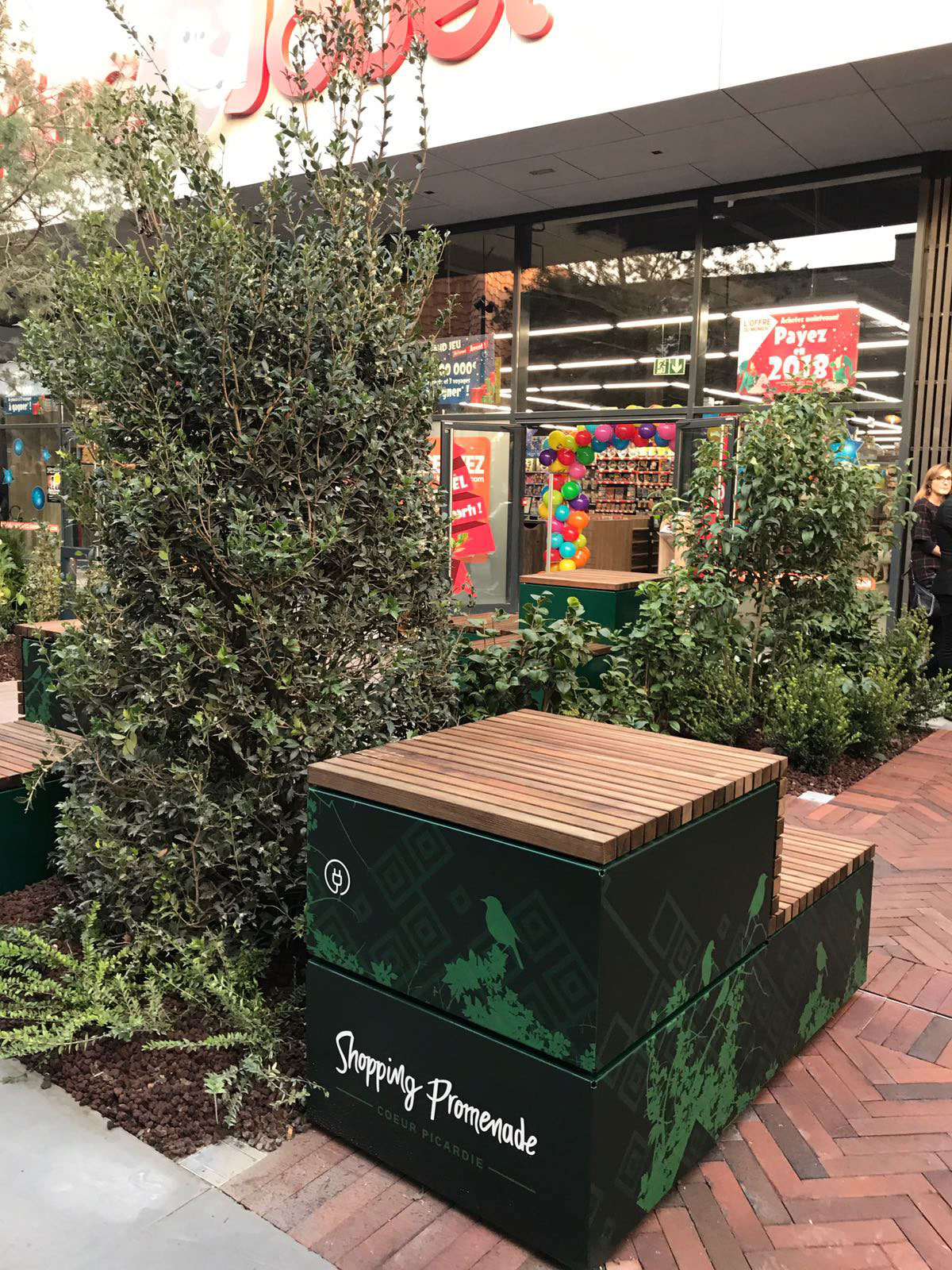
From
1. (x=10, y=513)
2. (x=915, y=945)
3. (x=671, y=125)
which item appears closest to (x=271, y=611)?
(x=915, y=945)

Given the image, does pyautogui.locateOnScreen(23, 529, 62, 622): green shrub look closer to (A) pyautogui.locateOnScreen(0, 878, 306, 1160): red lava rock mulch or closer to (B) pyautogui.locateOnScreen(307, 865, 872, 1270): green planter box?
(A) pyautogui.locateOnScreen(0, 878, 306, 1160): red lava rock mulch

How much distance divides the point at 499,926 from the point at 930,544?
246 inches

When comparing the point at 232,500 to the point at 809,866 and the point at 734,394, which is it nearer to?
the point at 809,866

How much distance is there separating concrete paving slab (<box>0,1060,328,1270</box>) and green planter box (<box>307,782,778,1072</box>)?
0.54m

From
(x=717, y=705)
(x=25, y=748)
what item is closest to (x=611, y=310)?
(x=717, y=705)

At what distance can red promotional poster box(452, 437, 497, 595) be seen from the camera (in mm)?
10586

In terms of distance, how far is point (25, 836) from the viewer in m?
3.54

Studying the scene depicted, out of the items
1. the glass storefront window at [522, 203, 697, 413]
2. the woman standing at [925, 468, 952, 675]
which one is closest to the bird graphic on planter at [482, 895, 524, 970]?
the woman standing at [925, 468, 952, 675]

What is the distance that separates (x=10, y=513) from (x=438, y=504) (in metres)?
14.4

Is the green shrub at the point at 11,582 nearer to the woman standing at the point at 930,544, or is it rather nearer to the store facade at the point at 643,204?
the store facade at the point at 643,204

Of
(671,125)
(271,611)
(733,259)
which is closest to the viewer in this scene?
(271,611)

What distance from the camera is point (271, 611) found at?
8.86ft

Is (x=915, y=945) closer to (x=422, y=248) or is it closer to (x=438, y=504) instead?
(x=438, y=504)

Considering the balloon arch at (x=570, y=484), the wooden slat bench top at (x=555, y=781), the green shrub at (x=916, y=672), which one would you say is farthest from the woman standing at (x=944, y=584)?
the wooden slat bench top at (x=555, y=781)
